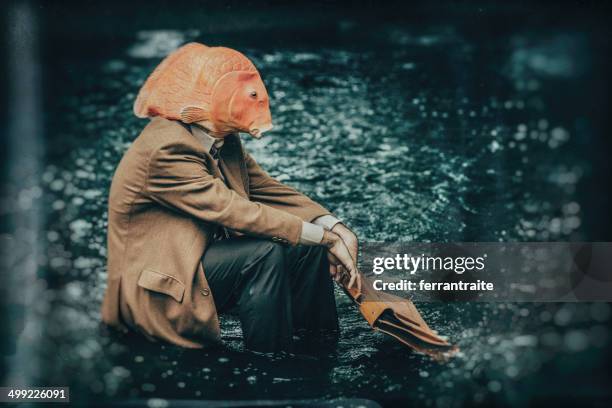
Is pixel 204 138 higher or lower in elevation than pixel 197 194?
higher

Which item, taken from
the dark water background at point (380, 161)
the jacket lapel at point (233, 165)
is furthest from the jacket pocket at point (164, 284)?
the jacket lapel at point (233, 165)

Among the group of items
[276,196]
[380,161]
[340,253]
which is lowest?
[340,253]

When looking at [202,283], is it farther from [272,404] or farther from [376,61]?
[376,61]

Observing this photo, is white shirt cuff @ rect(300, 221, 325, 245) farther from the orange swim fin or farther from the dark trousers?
the orange swim fin

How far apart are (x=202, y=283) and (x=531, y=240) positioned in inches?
62.5

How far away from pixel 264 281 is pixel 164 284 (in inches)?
14.8

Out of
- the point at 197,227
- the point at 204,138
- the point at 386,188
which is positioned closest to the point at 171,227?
the point at 197,227

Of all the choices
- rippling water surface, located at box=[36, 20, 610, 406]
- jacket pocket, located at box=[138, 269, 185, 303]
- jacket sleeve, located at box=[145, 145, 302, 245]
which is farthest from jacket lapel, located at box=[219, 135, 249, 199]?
rippling water surface, located at box=[36, 20, 610, 406]

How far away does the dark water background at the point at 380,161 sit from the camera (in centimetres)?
377

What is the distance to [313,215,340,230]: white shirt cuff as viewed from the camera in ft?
12.5

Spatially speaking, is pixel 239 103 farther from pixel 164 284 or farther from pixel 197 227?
pixel 164 284

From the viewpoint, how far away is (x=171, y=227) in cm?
355

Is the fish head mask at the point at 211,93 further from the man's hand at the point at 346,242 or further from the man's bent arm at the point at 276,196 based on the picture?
the man's hand at the point at 346,242

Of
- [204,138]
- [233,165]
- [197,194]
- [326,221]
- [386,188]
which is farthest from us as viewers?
[386,188]
